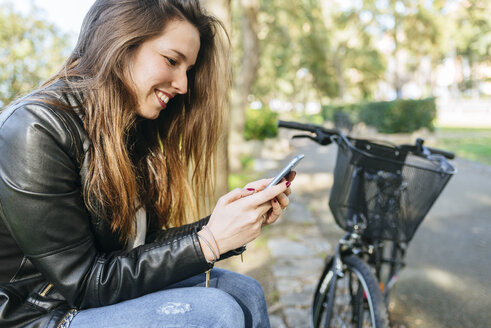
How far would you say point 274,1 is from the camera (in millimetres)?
13711

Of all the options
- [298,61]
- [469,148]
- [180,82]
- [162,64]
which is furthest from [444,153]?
[298,61]

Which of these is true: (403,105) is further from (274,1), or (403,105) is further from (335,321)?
(335,321)

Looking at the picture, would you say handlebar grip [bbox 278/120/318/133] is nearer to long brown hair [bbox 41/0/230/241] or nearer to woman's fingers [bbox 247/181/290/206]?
long brown hair [bbox 41/0/230/241]

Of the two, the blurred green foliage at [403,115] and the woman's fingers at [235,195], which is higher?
the woman's fingers at [235,195]

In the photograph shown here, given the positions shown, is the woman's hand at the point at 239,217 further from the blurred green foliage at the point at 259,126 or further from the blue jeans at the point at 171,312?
the blurred green foliage at the point at 259,126

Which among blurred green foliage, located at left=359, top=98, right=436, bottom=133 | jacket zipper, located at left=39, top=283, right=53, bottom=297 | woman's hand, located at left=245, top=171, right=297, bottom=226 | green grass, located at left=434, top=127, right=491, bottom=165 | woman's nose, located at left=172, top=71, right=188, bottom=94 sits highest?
woman's nose, located at left=172, top=71, right=188, bottom=94

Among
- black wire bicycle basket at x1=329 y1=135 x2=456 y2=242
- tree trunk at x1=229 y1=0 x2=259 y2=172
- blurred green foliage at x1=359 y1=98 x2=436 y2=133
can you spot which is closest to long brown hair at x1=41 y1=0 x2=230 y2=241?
black wire bicycle basket at x1=329 y1=135 x2=456 y2=242

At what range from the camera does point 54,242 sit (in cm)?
119

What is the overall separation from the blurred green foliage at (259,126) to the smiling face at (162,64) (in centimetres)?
1060

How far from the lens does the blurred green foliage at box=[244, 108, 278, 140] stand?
12.3 meters

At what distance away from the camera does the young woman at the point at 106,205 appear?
1181 mm

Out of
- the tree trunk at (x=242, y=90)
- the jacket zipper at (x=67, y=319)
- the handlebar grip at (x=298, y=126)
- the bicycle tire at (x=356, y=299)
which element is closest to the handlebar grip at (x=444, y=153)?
the handlebar grip at (x=298, y=126)

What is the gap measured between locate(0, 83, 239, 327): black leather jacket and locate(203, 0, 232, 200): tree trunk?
2.16 meters

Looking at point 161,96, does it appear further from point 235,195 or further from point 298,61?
point 298,61
